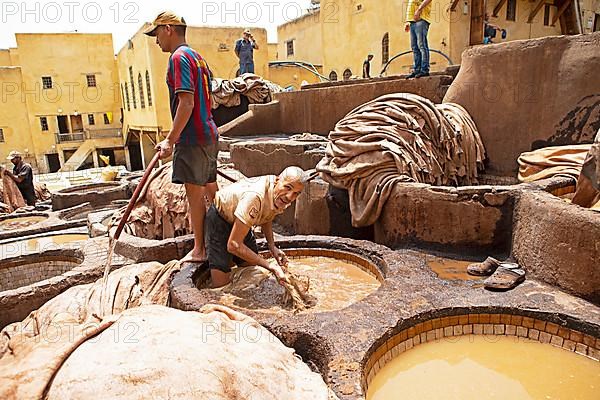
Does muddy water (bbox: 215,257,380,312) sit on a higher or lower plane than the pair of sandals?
lower

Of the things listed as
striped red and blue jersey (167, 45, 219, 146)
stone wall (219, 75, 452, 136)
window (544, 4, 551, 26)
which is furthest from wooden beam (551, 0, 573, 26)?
striped red and blue jersey (167, 45, 219, 146)

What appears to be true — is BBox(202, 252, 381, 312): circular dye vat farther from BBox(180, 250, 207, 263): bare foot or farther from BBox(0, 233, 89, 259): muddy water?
BBox(0, 233, 89, 259): muddy water

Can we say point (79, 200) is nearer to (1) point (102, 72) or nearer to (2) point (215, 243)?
(2) point (215, 243)

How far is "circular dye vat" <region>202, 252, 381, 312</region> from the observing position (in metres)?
3.13

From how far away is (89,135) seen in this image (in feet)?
83.7

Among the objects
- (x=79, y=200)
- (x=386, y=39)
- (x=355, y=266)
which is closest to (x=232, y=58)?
(x=386, y=39)

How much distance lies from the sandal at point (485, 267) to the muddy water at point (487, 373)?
73 cm

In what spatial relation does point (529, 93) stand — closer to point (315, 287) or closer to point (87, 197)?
point (315, 287)

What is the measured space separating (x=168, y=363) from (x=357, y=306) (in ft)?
5.71

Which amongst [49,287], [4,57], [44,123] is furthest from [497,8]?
[4,57]

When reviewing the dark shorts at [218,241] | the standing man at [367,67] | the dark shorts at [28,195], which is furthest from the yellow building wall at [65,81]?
the dark shorts at [218,241]

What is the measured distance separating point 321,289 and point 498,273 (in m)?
1.32

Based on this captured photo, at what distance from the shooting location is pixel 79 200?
938 cm

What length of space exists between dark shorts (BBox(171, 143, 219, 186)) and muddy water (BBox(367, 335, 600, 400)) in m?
1.97
